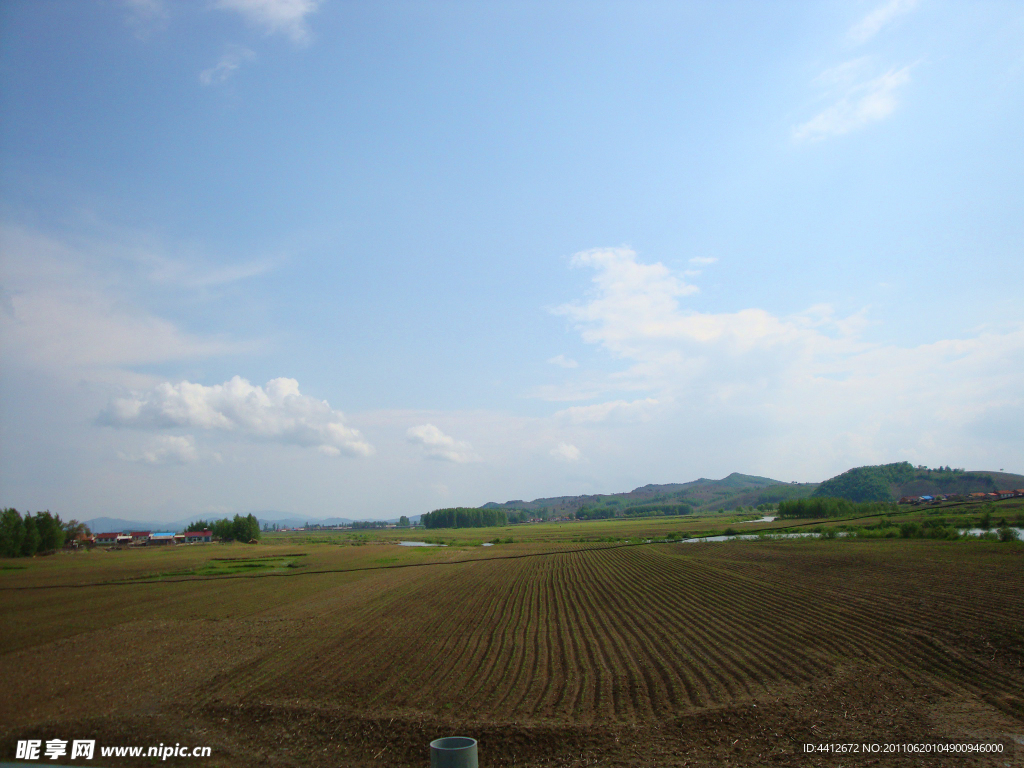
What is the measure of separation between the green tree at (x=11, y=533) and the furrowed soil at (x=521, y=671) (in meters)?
0.58

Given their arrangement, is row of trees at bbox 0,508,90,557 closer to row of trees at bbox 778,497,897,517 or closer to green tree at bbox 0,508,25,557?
green tree at bbox 0,508,25,557

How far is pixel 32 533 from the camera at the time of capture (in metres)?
14.2

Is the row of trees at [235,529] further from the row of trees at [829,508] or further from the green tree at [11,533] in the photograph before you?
the row of trees at [829,508]

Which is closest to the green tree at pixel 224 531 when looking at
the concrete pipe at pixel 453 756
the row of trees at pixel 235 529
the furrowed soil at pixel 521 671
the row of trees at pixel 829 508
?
the row of trees at pixel 235 529

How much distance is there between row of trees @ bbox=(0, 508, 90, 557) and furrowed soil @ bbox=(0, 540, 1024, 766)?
52 cm

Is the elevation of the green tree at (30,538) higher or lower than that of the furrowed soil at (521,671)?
higher

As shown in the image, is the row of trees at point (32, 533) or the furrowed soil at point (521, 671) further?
the row of trees at point (32, 533)

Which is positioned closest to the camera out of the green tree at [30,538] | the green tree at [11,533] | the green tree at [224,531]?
the green tree at [11,533]

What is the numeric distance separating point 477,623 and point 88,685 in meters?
14.0

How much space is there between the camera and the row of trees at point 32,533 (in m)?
12.6

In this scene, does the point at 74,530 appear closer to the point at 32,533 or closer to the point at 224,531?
the point at 32,533

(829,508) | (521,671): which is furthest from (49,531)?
(829,508)

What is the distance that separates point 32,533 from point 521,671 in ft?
46.3

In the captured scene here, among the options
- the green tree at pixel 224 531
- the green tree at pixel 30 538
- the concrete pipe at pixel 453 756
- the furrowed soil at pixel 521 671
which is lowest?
the green tree at pixel 224 531
